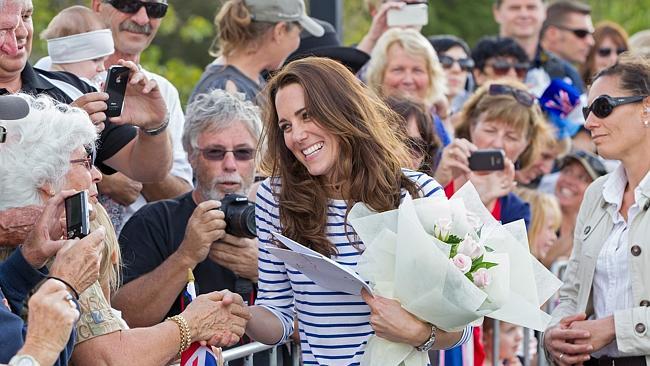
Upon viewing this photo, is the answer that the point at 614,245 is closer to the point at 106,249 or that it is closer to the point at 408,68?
the point at 106,249

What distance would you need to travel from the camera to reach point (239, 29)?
671 centimetres

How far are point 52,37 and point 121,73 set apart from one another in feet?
3.51

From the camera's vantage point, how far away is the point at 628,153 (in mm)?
5156

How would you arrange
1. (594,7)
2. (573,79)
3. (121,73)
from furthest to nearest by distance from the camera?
(594,7) → (573,79) → (121,73)

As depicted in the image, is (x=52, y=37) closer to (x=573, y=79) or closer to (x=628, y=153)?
(x=628, y=153)

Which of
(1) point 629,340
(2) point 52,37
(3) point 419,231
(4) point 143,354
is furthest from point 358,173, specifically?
(2) point 52,37

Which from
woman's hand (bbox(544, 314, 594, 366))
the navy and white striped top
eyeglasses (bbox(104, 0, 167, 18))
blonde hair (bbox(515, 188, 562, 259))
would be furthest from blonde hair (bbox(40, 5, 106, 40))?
blonde hair (bbox(515, 188, 562, 259))

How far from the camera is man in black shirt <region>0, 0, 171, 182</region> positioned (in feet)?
15.4

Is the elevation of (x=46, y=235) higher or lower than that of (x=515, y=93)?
higher

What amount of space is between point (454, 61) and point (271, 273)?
450cm

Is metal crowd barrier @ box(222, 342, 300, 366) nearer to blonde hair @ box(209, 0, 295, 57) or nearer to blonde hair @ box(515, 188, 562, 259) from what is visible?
blonde hair @ box(209, 0, 295, 57)

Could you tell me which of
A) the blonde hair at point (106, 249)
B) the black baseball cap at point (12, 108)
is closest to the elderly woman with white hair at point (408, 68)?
the blonde hair at point (106, 249)

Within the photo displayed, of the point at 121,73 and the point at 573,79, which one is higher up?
the point at 121,73

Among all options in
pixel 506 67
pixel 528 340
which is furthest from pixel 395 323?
pixel 506 67
